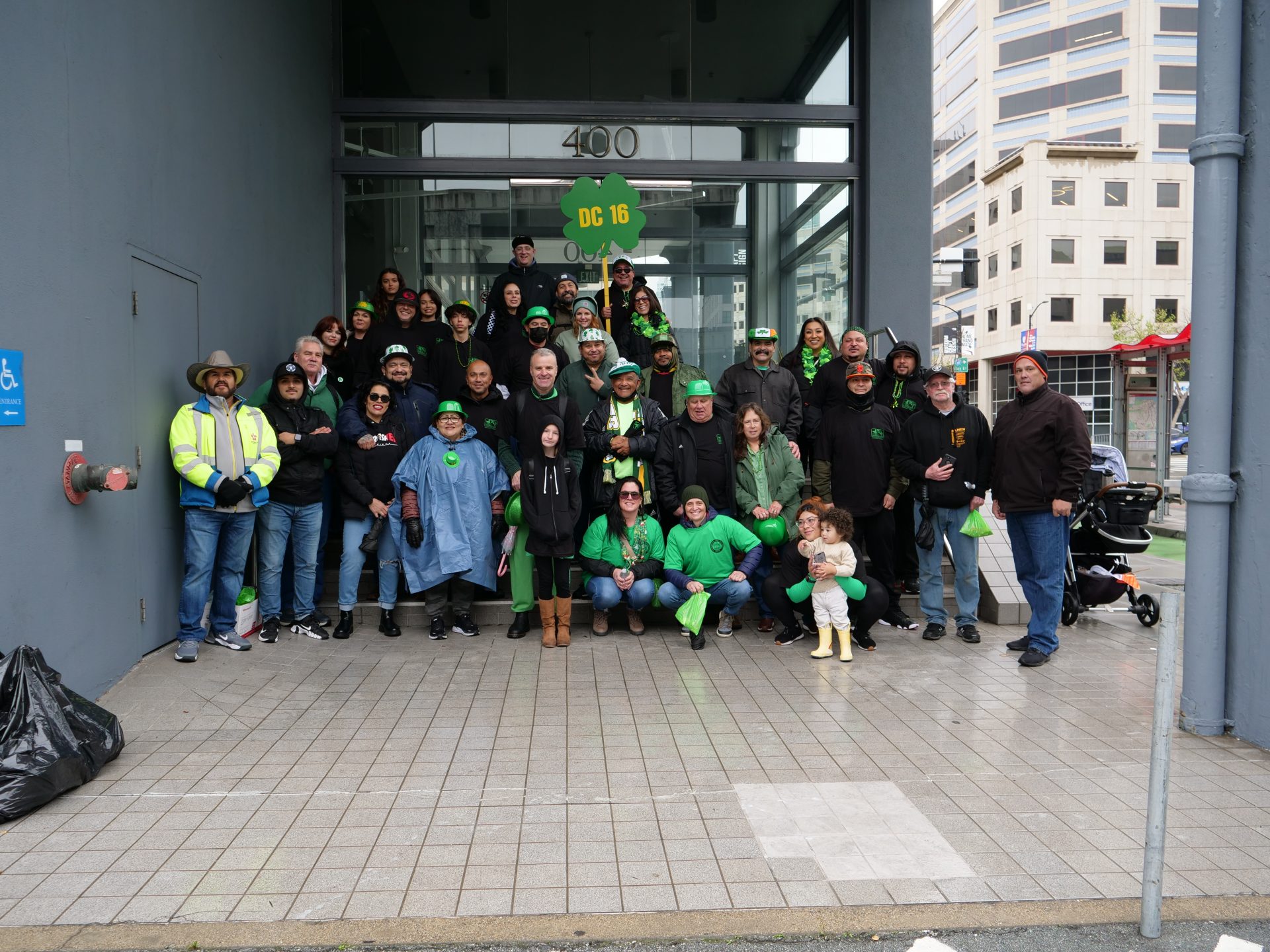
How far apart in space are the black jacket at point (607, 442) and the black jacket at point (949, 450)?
2.01 meters

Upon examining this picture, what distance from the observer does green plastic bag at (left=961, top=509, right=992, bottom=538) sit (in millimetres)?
7605

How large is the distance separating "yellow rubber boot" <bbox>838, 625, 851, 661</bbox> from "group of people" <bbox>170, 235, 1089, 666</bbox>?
0.22ft

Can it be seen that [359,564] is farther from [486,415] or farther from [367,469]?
[486,415]

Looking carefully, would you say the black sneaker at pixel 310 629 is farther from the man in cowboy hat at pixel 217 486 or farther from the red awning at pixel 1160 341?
the red awning at pixel 1160 341

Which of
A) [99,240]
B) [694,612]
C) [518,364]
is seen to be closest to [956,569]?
[694,612]

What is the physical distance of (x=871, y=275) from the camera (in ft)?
39.0

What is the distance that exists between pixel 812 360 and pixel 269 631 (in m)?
5.43

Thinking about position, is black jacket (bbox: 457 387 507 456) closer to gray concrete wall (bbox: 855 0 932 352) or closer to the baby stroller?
the baby stroller

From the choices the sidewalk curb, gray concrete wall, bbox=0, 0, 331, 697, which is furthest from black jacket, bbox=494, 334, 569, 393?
the sidewalk curb

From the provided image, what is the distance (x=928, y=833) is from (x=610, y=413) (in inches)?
185

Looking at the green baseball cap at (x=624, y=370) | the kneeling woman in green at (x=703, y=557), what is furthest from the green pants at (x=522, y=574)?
the green baseball cap at (x=624, y=370)

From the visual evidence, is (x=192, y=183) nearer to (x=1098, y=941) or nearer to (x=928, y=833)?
(x=928, y=833)

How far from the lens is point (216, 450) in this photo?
22.6 ft

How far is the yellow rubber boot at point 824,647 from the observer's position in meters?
7.20
